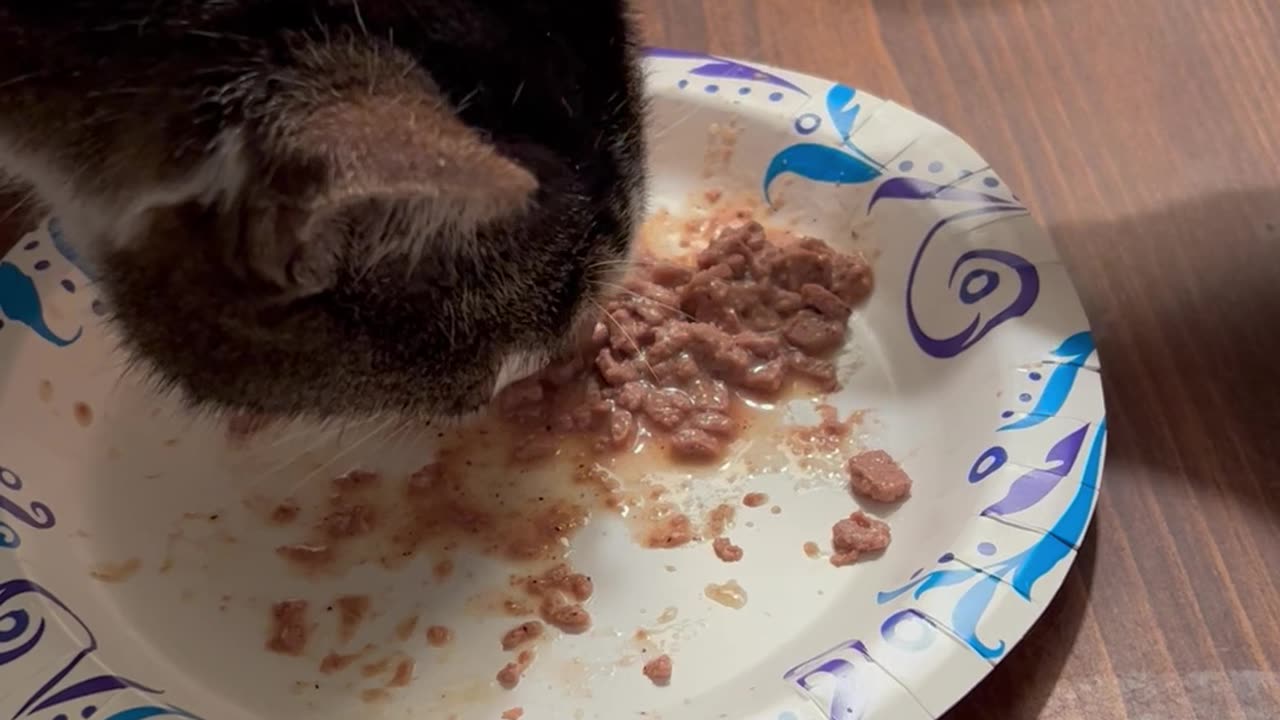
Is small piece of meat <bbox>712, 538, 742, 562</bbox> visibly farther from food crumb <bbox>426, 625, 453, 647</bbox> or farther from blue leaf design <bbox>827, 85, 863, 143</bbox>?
blue leaf design <bbox>827, 85, 863, 143</bbox>

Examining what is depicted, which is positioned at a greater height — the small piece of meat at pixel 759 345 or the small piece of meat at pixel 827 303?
the small piece of meat at pixel 827 303

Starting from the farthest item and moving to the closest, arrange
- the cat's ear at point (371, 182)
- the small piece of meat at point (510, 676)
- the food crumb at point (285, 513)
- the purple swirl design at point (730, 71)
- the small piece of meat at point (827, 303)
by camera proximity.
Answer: the purple swirl design at point (730, 71) < the small piece of meat at point (827, 303) < the food crumb at point (285, 513) < the small piece of meat at point (510, 676) < the cat's ear at point (371, 182)

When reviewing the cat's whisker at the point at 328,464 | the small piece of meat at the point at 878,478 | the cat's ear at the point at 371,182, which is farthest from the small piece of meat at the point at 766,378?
the cat's ear at the point at 371,182

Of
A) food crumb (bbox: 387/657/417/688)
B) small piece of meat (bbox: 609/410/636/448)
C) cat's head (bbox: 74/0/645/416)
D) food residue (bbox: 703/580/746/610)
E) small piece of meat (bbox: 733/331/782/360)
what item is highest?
cat's head (bbox: 74/0/645/416)

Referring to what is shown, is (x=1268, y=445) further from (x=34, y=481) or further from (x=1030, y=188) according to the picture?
(x=34, y=481)

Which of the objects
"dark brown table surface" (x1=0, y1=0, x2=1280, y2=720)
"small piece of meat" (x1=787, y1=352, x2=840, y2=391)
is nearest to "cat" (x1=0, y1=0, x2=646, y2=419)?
"small piece of meat" (x1=787, y1=352, x2=840, y2=391)

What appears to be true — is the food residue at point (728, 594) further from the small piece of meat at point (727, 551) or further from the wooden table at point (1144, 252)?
the wooden table at point (1144, 252)
